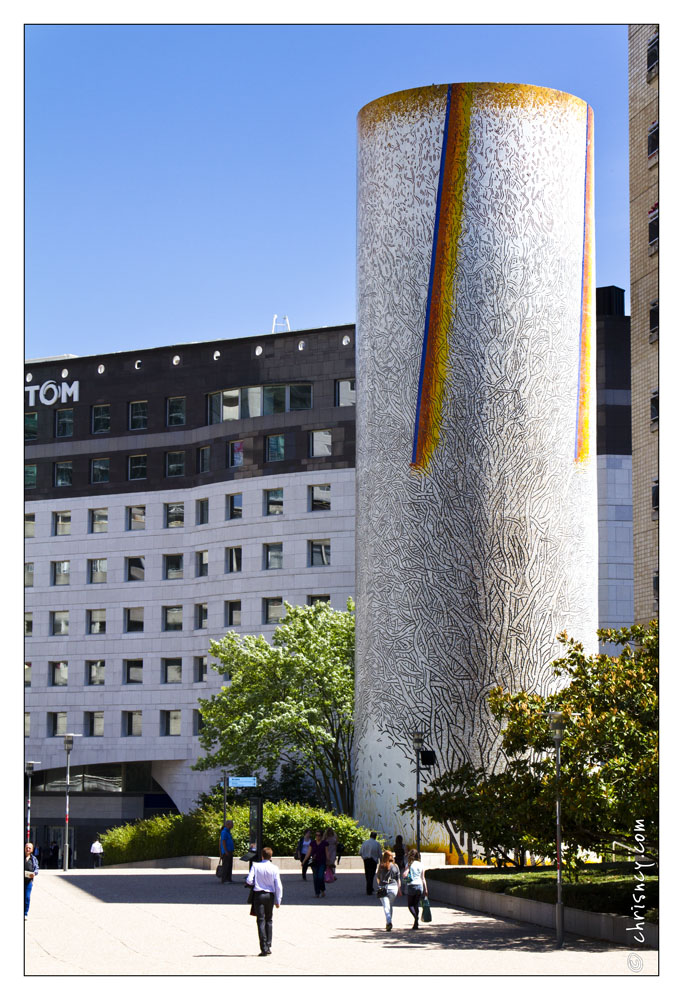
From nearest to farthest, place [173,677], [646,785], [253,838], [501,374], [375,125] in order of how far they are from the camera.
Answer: [646,785], [253,838], [501,374], [375,125], [173,677]

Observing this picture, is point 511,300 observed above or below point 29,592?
above

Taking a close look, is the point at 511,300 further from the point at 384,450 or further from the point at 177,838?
the point at 177,838

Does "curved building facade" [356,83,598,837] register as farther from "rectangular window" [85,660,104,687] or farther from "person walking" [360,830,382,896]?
"rectangular window" [85,660,104,687]

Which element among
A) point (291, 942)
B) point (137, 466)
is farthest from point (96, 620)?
point (291, 942)

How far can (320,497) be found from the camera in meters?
68.1

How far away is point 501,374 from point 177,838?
20.1 metres

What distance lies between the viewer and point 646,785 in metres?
24.6

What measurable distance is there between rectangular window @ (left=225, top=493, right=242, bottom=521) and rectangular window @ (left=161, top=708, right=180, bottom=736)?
10.1 metres

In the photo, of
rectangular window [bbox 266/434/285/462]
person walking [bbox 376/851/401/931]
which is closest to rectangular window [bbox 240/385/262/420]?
rectangular window [bbox 266/434/285/462]

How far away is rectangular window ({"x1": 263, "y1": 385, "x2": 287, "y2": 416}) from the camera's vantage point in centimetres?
6912

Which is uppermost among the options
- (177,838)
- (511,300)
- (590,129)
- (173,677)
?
(590,129)

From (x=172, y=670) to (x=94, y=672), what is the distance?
4.60 metres

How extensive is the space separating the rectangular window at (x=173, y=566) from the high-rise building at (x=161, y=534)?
0.28ft
